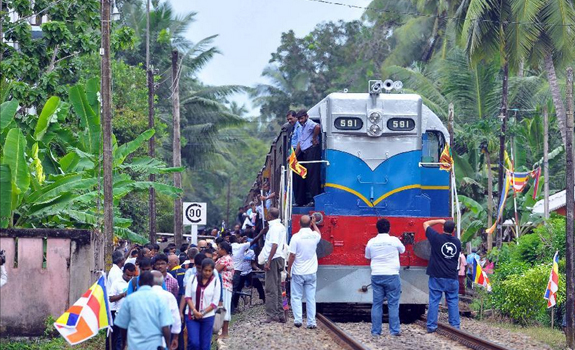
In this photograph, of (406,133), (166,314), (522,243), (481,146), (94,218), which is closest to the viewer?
(166,314)

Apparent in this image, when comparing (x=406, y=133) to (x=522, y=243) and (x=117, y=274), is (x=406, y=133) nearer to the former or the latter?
(x=117, y=274)

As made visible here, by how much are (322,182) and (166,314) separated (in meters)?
7.21

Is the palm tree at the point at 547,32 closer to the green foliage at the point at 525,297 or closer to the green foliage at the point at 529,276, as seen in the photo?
the green foliage at the point at 529,276

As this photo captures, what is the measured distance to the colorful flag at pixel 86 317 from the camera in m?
11.6

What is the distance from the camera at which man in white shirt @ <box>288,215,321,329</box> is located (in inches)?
578

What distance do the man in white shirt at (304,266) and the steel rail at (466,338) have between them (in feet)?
7.01

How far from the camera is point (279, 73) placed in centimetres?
6438

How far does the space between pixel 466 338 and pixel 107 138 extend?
25.9 feet

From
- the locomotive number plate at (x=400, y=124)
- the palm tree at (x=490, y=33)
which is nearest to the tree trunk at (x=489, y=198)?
the palm tree at (x=490, y=33)

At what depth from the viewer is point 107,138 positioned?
1770cm

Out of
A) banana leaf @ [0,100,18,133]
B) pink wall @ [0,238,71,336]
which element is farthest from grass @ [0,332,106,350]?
banana leaf @ [0,100,18,133]

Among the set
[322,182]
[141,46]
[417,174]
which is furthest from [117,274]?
[141,46]

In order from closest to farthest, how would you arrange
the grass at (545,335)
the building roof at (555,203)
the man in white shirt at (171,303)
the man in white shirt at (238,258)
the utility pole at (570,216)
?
the man in white shirt at (171,303), the grass at (545,335), the utility pole at (570,216), the man in white shirt at (238,258), the building roof at (555,203)

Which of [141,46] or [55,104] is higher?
[141,46]
